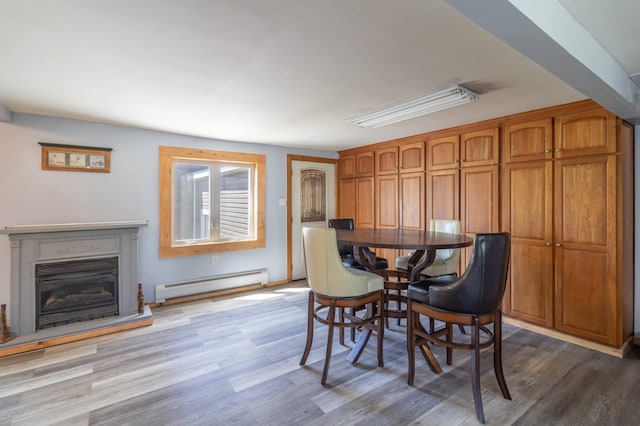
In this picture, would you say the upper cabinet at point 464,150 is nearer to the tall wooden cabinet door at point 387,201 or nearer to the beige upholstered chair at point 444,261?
the tall wooden cabinet door at point 387,201

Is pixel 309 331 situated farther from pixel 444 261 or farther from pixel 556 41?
pixel 556 41

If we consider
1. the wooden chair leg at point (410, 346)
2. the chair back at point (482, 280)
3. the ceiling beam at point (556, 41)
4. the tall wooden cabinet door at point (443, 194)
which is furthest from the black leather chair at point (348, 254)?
the ceiling beam at point (556, 41)

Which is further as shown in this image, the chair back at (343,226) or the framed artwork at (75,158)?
the chair back at (343,226)

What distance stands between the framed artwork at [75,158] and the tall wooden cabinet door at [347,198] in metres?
3.43

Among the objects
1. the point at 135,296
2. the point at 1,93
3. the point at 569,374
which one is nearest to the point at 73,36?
the point at 1,93

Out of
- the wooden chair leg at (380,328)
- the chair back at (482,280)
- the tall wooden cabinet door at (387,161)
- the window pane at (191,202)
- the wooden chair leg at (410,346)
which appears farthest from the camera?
the tall wooden cabinet door at (387,161)

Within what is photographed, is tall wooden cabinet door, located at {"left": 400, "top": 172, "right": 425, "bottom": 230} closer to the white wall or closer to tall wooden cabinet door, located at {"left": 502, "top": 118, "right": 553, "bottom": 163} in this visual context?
tall wooden cabinet door, located at {"left": 502, "top": 118, "right": 553, "bottom": 163}

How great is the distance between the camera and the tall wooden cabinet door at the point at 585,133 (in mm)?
2617

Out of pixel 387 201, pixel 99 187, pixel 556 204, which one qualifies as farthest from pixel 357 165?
pixel 99 187

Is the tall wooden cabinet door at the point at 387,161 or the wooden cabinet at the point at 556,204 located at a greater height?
the tall wooden cabinet door at the point at 387,161

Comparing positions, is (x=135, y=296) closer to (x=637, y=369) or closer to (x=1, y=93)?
(x=1, y=93)

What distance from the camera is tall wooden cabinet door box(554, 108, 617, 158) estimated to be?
2.62 meters

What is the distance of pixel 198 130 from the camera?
3.80 meters

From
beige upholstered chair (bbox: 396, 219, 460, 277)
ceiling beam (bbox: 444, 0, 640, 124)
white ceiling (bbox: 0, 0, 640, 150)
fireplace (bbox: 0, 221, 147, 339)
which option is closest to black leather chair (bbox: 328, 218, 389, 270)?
beige upholstered chair (bbox: 396, 219, 460, 277)
